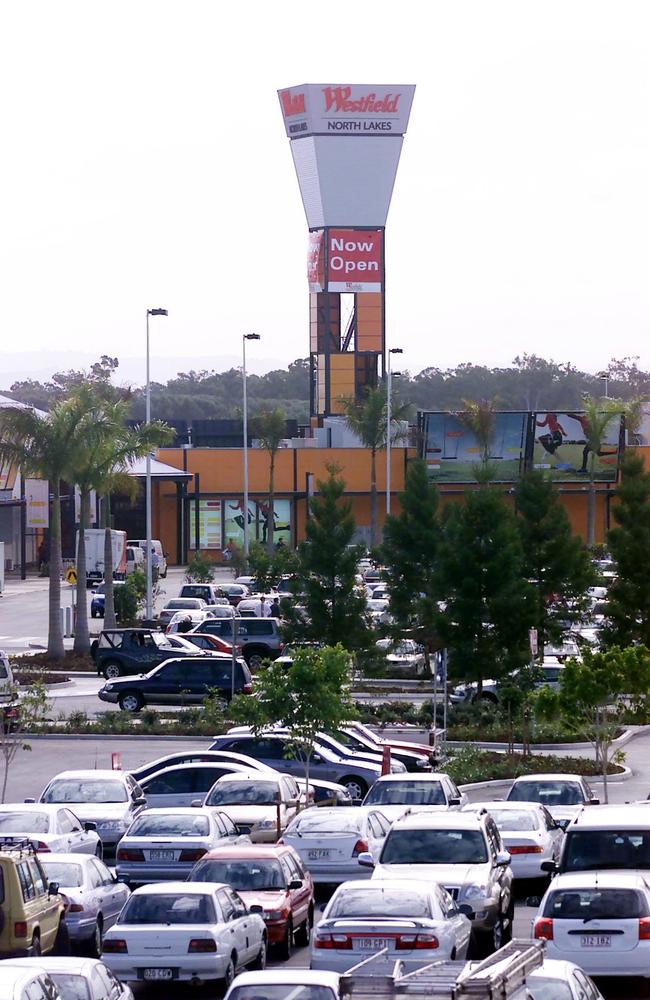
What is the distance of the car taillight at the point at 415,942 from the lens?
48.3ft

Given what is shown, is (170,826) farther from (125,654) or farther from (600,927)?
(125,654)

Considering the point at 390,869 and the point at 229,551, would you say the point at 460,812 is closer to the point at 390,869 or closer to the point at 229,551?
the point at 390,869

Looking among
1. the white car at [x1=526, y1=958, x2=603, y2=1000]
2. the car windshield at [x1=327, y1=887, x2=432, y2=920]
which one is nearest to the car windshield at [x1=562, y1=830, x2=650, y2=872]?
the car windshield at [x1=327, y1=887, x2=432, y2=920]

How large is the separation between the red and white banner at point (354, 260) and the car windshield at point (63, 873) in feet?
294

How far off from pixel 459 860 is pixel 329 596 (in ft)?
86.1

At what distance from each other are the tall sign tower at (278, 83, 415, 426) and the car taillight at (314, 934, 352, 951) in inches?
3623

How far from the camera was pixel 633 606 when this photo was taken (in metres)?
47.3

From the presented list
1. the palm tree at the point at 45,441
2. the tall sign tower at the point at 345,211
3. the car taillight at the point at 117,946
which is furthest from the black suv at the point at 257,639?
the tall sign tower at the point at 345,211

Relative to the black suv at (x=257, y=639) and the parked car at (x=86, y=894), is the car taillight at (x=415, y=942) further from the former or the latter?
the black suv at (x=257, y=639)

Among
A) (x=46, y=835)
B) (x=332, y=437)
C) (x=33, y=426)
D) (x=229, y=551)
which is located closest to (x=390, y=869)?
(x=46, y=835)

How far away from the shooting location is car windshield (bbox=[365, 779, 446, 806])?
2522 centimetres

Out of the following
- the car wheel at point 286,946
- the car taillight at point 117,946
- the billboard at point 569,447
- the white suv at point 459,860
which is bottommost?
the car wheel at point 286,946

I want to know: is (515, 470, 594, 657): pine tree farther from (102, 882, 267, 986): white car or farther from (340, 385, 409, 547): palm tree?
(340, 385, 409, 547): palm tree

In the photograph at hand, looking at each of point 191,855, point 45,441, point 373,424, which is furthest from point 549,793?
point 373,424
